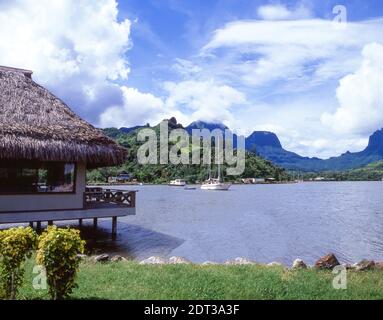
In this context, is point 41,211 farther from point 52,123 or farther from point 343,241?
point 343,241

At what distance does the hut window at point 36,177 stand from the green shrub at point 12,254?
27.5 ft

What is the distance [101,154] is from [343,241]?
11.0m

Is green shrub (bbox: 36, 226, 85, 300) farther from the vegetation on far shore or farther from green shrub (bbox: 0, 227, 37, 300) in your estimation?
the vegetation on far shore

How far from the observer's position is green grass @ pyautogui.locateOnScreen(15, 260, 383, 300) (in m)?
6.57

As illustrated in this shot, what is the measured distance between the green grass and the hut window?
5549 mm

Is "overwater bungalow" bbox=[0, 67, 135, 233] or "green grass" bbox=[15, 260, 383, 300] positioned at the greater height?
"overwater bungalow" bbox=[0, 67, 135, 233]

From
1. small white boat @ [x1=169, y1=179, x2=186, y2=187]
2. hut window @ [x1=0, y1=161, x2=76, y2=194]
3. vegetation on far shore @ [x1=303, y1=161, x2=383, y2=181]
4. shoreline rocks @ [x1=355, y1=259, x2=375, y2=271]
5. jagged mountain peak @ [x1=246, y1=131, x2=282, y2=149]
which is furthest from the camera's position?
jagged mountain peak @ [x1=246, y1=131, x2=282, y2=149]

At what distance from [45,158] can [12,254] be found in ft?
26.4

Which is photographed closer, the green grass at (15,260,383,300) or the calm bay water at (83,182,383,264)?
the green grass at (15,260,383,300)

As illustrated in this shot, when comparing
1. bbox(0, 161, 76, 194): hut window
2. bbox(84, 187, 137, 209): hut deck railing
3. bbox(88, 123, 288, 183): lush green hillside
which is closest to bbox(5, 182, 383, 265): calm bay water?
bbox(84, 187, 137, 209): hut deck railing

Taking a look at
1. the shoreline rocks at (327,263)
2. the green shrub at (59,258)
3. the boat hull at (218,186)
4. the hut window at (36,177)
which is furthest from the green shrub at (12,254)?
the boat hull at (218,186)

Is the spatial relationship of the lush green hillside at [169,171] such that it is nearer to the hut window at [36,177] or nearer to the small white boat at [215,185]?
the small white boat at [215,185]

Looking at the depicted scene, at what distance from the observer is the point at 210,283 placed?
7.25 m

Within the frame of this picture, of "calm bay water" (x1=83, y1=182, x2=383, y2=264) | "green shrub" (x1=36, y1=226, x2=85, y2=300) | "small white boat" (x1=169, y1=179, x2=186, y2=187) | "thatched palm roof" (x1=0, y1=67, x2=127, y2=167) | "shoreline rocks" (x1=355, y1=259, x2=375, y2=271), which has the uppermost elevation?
"thatched palm roof" (x1=0, y1=67, x2=127, y2=167)
